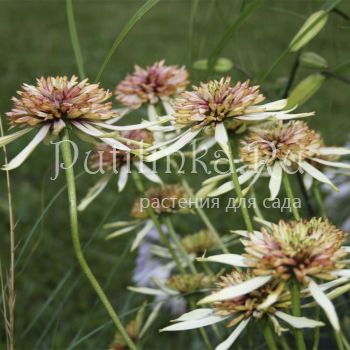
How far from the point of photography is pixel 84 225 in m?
1.76

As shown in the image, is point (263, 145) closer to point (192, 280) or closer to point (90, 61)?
point (192, 280)

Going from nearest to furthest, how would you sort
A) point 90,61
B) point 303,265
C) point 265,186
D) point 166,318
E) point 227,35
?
1. point 303,265
2. point 227,35
3. point 166,318
4. point 265,186
5. point 90,61

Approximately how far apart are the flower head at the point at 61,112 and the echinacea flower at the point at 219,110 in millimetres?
51

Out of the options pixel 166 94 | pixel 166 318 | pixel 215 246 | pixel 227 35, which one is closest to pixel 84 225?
pixel 166 318

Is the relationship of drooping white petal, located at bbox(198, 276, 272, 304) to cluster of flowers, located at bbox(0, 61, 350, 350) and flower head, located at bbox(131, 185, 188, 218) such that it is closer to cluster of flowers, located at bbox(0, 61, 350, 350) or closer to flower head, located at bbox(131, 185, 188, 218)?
cluster of flowers, located at bbox(0, 61, 350, 350)

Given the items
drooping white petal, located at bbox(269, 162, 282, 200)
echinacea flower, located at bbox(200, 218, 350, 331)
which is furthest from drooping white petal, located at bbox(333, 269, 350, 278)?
drooping white petal, located at bbox(269, 162, 282, 200)

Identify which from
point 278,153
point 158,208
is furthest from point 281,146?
point 158,208

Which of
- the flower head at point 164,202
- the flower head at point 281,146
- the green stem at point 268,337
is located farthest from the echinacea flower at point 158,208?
the green stem at point 268,337

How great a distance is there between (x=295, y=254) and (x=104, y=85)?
2183 mm

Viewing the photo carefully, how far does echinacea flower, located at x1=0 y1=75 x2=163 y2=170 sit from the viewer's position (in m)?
0.53

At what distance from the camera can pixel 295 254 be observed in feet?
1.43

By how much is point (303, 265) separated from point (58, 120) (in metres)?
0.23

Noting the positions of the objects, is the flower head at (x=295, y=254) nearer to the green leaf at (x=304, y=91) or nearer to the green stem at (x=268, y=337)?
the green stem at (x=268, y=337)

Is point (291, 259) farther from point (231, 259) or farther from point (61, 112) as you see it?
point (61, 112)
